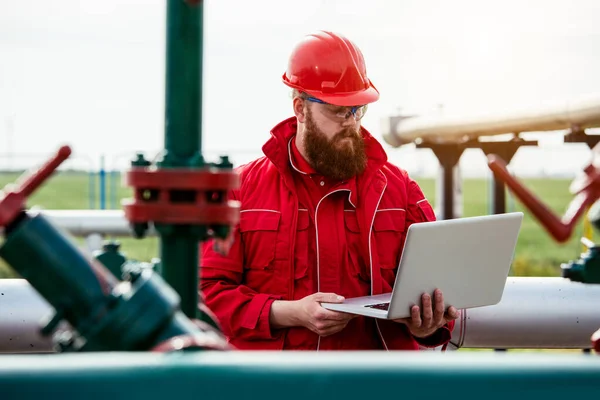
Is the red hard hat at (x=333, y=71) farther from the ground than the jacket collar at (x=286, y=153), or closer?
farther from the ground

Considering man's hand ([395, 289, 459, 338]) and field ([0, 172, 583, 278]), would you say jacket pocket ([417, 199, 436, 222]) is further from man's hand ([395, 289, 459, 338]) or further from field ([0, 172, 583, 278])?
field ([0, 172, 583, 278])

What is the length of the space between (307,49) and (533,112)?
1.81 m

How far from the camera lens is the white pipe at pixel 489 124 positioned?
12.9 feet

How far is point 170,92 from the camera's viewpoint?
117 centimetres

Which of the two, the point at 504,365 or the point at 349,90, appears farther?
the point at 349,90

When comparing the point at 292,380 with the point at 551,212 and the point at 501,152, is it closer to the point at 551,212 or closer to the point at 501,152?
the point at 551,212

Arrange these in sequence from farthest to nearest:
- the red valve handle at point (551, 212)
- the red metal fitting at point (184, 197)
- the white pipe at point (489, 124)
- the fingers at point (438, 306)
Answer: the white pipe at point (489, 124), the fingers at point (438, 306), the red metal fitting at point (184, 197), the red valve handle at point (551, 212)

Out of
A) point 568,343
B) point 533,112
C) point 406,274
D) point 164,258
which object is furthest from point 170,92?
point 533,112

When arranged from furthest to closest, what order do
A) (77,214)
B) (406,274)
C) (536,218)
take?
(77,214)
(406,274)
(536,218)

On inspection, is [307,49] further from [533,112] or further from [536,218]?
[536,218]

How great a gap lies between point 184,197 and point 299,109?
6.39 feet

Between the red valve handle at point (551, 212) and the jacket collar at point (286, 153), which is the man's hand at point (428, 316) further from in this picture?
the red valve handle at point (551, 212)

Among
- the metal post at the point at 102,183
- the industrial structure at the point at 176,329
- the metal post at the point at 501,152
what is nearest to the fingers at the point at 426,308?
the industrial structure at the point at 176,329

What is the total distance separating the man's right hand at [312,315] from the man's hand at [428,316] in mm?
184
